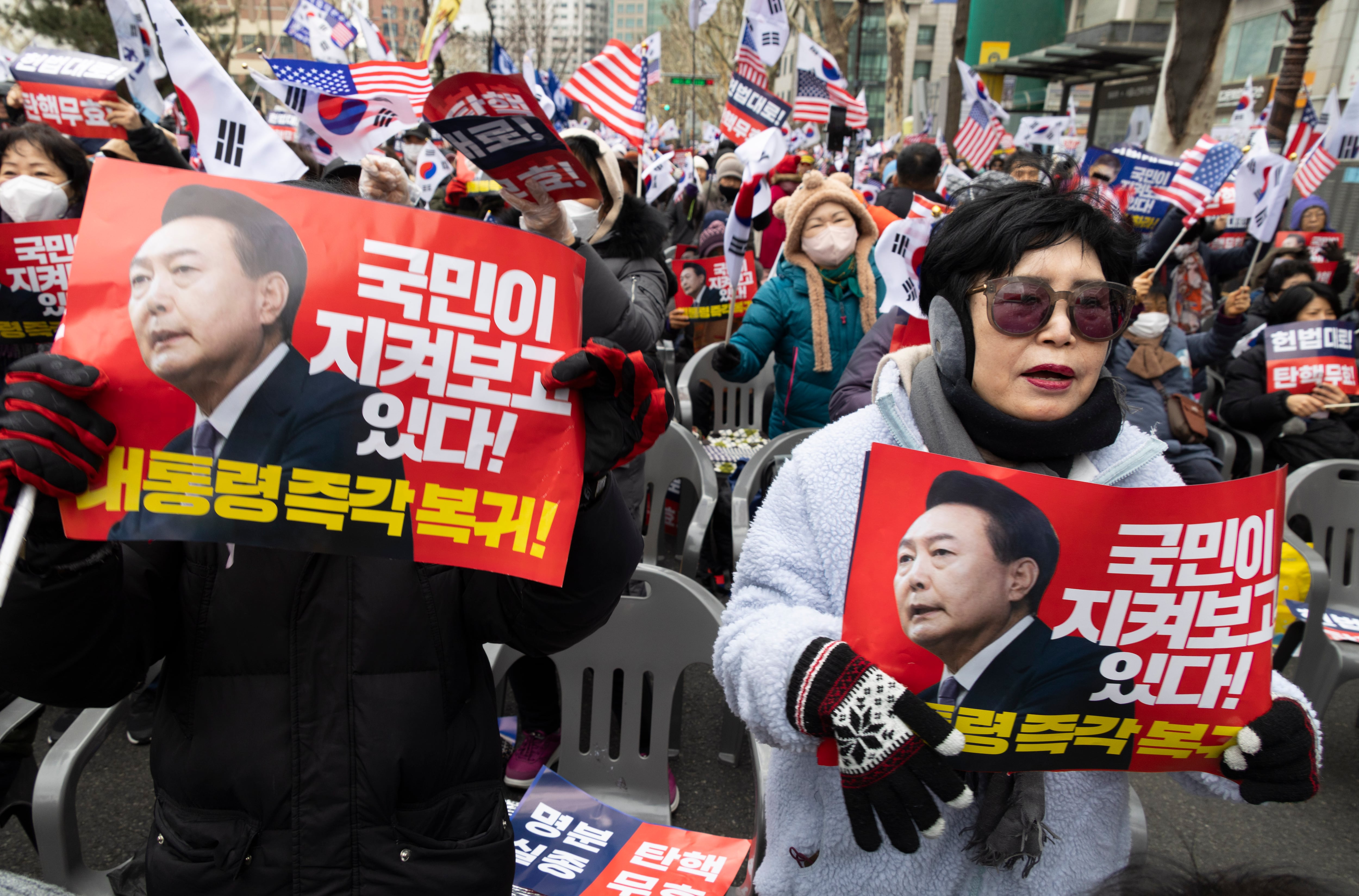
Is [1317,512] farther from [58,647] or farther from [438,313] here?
[58,647]

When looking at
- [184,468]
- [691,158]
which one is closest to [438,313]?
[184,468]

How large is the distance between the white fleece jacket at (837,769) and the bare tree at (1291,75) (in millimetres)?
11824

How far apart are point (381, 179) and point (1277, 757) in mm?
2372

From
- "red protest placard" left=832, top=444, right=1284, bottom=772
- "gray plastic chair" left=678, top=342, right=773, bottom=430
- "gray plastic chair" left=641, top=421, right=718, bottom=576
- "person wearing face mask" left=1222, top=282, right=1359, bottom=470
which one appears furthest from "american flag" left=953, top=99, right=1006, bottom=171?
"red protest placard" left=832, top=444, right=1284, bottom=772

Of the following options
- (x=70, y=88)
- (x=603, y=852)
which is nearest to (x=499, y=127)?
(x=603, y=852)

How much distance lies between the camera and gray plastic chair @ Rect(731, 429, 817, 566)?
3084 mm

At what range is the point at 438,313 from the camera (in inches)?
44.3

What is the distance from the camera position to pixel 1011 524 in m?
1.14

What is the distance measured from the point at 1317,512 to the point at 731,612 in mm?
3111

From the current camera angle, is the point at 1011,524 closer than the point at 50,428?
No

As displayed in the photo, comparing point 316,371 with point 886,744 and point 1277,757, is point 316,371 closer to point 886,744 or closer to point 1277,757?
point 886,744

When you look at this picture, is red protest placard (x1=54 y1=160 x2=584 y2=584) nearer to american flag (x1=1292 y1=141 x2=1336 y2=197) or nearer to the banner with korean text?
the banner with korean text

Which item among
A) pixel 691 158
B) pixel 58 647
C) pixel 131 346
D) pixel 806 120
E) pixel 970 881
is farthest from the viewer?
pixel 691 158

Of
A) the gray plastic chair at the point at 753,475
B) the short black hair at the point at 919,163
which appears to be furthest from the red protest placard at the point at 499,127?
the short black hair at the point at 919,163
